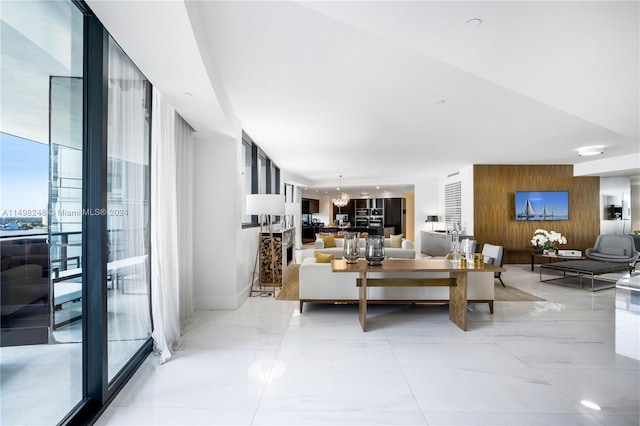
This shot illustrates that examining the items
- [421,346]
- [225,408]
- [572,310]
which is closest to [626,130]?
[572,310]

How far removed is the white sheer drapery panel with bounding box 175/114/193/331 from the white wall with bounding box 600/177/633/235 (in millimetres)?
9837

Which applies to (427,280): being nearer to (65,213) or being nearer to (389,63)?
(389,63)

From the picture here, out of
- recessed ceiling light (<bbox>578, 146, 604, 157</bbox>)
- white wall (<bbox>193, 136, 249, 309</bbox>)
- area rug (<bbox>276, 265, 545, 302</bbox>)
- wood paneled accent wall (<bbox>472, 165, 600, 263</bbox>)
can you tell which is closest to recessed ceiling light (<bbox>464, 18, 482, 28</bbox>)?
white wall (<bbox>193, 136, 249, 309</bbox>)

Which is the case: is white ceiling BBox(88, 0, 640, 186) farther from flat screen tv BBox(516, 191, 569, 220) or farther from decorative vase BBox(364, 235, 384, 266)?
flat screen tv BBox(516, 191, 569, 220)

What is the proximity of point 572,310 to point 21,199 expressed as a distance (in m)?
5.61

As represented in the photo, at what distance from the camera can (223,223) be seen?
4086 millimetres

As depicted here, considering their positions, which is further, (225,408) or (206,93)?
(206,93)

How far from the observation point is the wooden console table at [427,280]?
130 inches

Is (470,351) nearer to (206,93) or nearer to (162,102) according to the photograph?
(206,93)

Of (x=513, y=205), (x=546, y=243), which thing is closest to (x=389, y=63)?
(x=546, y=243)

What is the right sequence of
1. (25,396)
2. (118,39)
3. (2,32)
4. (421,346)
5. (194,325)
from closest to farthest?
(2,32) < (25,396) < (118,39) < (421,346) < (194,325)

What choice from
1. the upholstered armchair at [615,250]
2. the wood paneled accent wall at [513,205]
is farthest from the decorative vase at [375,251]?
the upholstered armchair at [615,250]

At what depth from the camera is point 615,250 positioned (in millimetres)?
6500

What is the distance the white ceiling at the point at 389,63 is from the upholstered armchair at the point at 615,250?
304 cm
